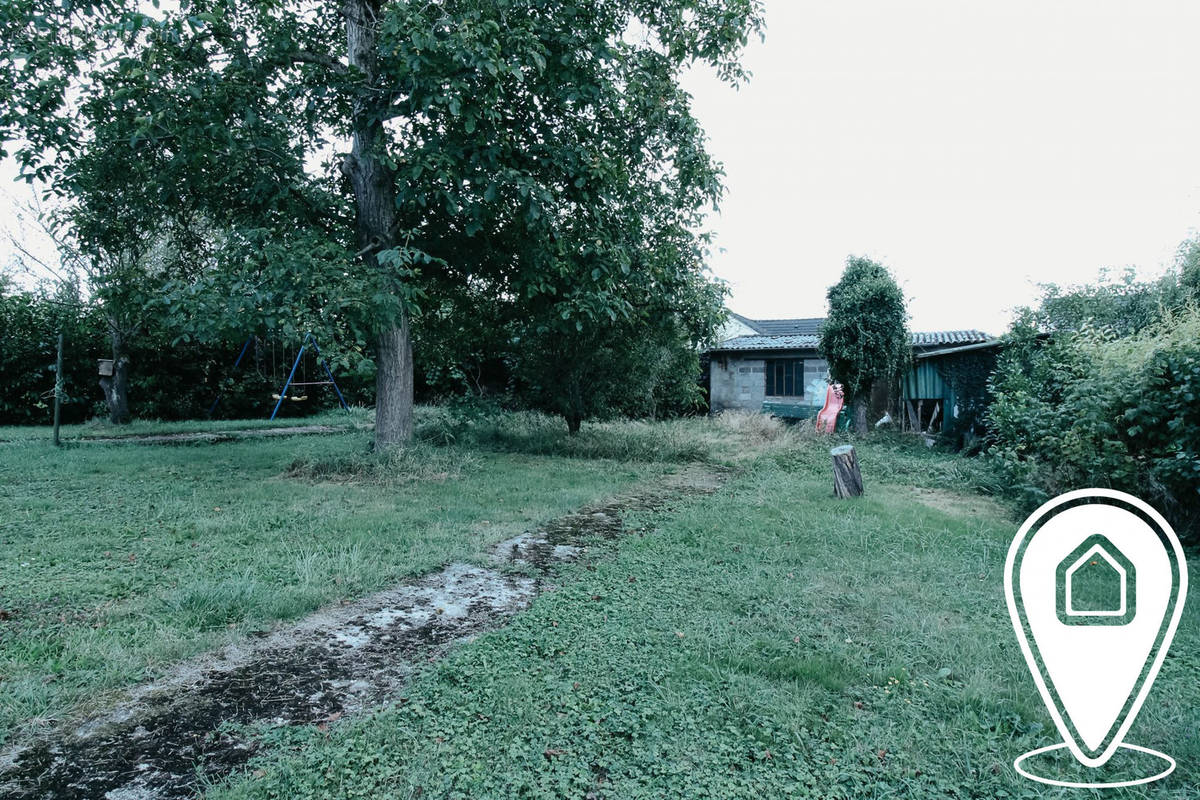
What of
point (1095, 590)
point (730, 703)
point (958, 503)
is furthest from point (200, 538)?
point (958, 503)

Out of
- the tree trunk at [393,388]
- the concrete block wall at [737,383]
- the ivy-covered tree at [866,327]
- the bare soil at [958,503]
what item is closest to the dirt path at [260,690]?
the tree trunk at [393,388]

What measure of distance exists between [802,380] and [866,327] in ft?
16.7

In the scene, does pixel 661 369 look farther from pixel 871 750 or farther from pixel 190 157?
pixel 871 750

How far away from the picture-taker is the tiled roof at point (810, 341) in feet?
51.8

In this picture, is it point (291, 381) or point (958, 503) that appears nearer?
point (958, 503)

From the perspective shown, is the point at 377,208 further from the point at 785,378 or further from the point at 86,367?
the point at 785,378

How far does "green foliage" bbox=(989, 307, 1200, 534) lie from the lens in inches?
224

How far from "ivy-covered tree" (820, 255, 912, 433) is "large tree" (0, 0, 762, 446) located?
225 inches

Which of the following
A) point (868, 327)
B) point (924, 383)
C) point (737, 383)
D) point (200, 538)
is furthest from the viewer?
point (737, 383)

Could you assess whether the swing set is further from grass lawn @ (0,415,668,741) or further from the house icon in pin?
the house icon in pin

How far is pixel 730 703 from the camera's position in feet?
9.17

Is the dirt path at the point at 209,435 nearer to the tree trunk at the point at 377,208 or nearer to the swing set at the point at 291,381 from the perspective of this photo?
the swing set at the point at 291,381

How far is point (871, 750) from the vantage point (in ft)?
8.11

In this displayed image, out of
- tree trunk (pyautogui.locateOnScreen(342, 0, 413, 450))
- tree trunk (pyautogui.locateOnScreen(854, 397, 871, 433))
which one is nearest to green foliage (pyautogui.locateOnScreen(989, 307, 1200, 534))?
tree trunk (pyautogui.locateOnScreen(854, 397, 871, 433))
